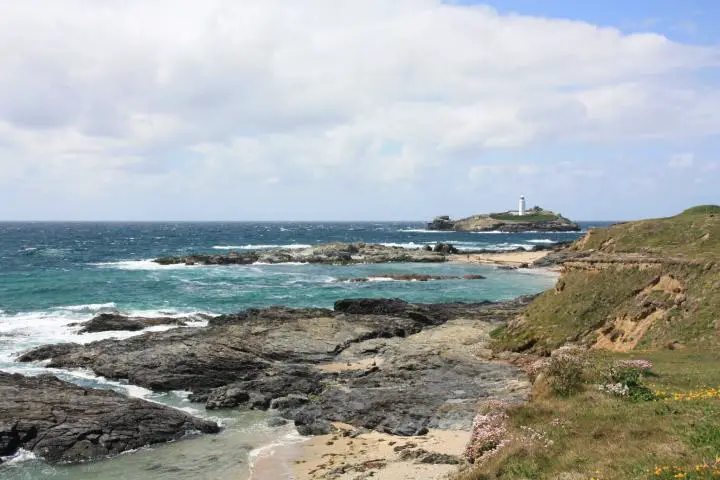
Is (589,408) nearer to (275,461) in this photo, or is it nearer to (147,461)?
(275,461)

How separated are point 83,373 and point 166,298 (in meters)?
27.1

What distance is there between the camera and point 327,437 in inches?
801

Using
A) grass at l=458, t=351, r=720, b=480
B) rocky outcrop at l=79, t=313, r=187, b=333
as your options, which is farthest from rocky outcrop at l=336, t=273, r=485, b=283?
grass at l=458, t=351, r=720, b=480

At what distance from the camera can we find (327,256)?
10138cm

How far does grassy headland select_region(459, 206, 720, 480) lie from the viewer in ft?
36.0

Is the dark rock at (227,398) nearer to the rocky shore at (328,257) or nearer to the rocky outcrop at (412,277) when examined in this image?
the rocky outcrop at (412,277)

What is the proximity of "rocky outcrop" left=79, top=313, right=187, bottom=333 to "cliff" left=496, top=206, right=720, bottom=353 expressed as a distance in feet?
80.8

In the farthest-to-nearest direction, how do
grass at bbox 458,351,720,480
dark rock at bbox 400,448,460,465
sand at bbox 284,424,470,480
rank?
dark rock at bbox 400,448,460,465, sand at bbox 284,424,470,480, grass at bbox 458,351,720,480

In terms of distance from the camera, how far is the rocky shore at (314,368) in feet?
70.1

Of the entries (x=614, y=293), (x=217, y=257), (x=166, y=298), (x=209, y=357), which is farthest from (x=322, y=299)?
(x=217, y=257)

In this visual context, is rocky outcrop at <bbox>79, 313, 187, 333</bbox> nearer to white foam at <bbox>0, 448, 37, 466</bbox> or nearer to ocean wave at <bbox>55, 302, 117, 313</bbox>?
ocean wave at <bbox>55, 302, 117, 313</bbox>

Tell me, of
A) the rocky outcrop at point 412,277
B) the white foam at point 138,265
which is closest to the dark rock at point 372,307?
the rocky outcrop at point 412,277

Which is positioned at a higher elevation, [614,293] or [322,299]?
[614,293]

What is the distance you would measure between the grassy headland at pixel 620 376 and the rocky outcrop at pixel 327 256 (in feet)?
216
